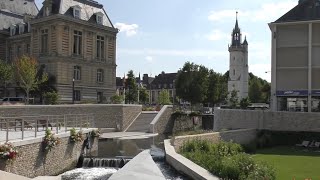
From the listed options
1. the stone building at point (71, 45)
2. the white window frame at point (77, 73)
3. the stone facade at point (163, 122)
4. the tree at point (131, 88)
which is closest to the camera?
the stone facade at point (163, 122)

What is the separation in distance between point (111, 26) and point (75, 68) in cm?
1083

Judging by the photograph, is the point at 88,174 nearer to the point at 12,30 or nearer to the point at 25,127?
the point at 25,127

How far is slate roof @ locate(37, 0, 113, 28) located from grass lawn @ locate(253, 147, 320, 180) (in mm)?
40061

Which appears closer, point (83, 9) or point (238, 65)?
point (83, 9)

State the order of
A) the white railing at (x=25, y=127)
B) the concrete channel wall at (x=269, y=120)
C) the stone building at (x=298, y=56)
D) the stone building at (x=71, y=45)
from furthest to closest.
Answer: the stone building at (x=71, y=45), the stone building at (x=298, y=56), the concrete channel wall at (x=269, y=120), the white railing at (x=25, y=127)

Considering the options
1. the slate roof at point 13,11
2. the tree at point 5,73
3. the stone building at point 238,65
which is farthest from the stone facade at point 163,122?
the stone building at point 238,65

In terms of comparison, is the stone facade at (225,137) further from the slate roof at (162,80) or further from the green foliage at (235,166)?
the slate roof at (162,80)

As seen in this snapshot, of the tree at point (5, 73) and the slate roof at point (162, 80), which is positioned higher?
the slate roof at point (162, 80)

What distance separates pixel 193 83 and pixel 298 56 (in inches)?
1118

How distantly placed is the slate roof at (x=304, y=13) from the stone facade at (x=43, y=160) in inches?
1038

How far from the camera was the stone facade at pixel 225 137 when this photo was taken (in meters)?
24.3

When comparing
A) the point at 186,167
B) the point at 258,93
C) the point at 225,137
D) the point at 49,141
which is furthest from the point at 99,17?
the point at 258,93

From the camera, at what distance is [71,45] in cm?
5894

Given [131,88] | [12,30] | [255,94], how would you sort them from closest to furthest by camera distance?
[12,30], [131,88], [255,94]
